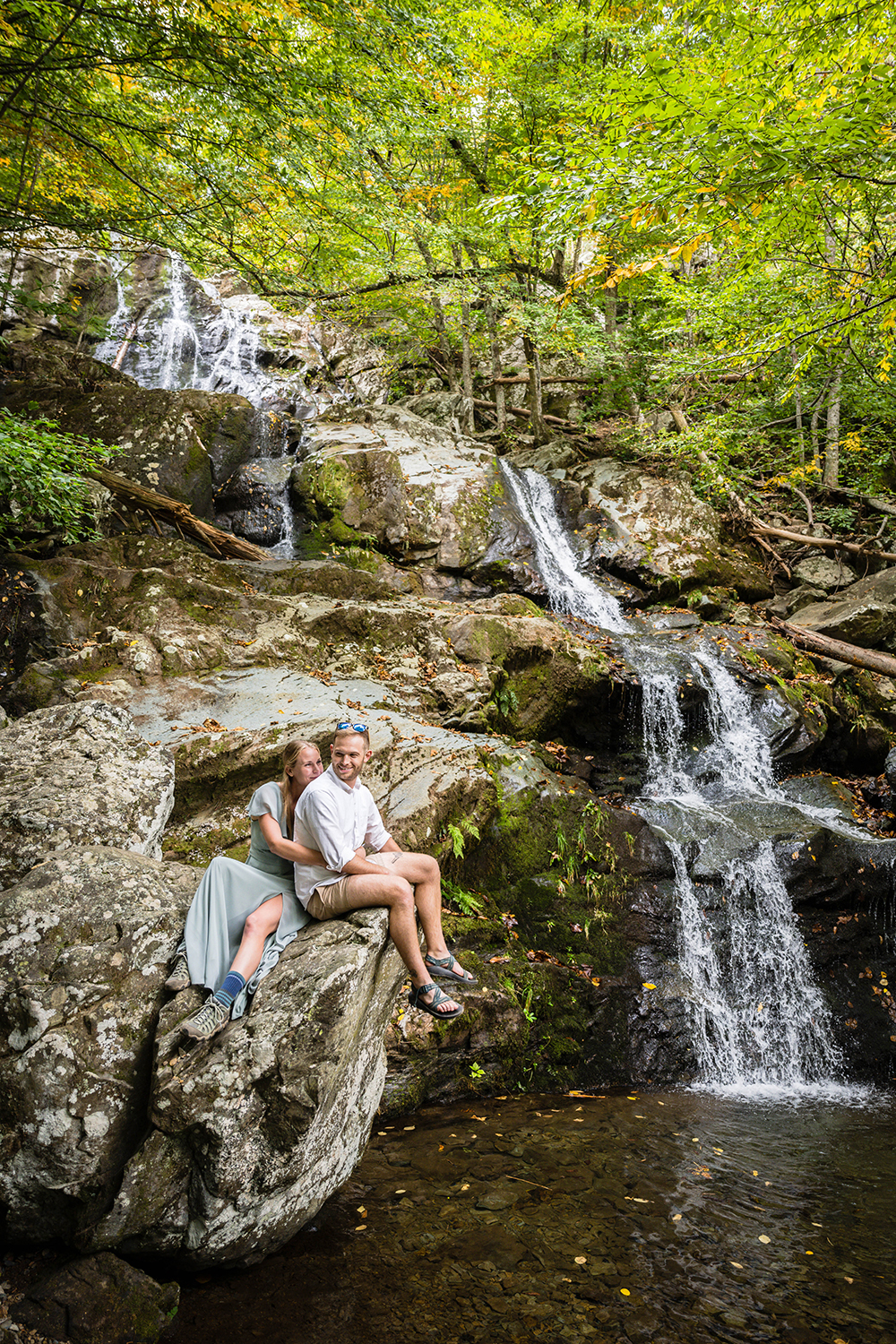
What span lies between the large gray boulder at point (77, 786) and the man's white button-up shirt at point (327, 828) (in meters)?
1.39

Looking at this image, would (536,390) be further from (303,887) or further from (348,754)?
(303,887)

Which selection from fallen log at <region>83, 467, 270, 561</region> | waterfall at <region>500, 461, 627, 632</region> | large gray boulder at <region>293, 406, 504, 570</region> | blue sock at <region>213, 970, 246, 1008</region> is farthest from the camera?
waterfall at <region>500, 461, 627, 632</region>

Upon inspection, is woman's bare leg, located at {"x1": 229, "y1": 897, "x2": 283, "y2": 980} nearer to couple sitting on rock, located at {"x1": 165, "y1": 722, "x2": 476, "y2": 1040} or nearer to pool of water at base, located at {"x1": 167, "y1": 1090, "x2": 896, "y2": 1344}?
couple sitting on rock, located at {"x1": 165, "y1": 722, "x2": 476, "y2": 1040}

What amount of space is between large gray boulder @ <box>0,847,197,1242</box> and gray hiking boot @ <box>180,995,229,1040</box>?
Result: 34cm

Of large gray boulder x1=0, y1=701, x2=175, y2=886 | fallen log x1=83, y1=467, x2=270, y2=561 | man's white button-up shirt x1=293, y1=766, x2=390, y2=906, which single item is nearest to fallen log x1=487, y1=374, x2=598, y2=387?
fallen log x1=83, y1=467, x2=270, y2=561

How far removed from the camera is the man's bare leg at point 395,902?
345 cm

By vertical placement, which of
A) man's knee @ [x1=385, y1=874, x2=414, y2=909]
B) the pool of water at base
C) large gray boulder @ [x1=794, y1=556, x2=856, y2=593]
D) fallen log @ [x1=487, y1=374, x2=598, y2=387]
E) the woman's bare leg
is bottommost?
the pool of water at base

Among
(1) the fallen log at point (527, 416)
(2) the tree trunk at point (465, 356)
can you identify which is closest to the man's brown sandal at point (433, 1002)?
(2) the tree trunk at point (465, 356)

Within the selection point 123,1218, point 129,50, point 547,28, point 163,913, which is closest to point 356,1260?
point 123,1218

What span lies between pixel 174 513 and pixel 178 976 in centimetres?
853

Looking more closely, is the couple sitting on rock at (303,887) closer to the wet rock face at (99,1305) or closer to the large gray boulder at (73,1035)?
the large gray boulder at (73,1035)

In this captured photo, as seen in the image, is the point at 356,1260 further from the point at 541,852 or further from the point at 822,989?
the point at 822,989

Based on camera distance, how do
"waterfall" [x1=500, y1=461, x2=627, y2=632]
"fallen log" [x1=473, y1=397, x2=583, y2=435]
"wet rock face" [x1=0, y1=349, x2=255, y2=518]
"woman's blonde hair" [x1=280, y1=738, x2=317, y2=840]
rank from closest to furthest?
"woman's blonde hair" [x1=280, y1=738, x2=317, y2=840], "wet rock face" [x1=0, y1=349, x2=255, y2=518], "waterfall" [x1=500, y1=461, x2=627, y2=632], "fallen log" [x1=473, y1=397, x2=583, y2=435]

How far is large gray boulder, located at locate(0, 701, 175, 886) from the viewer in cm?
391
